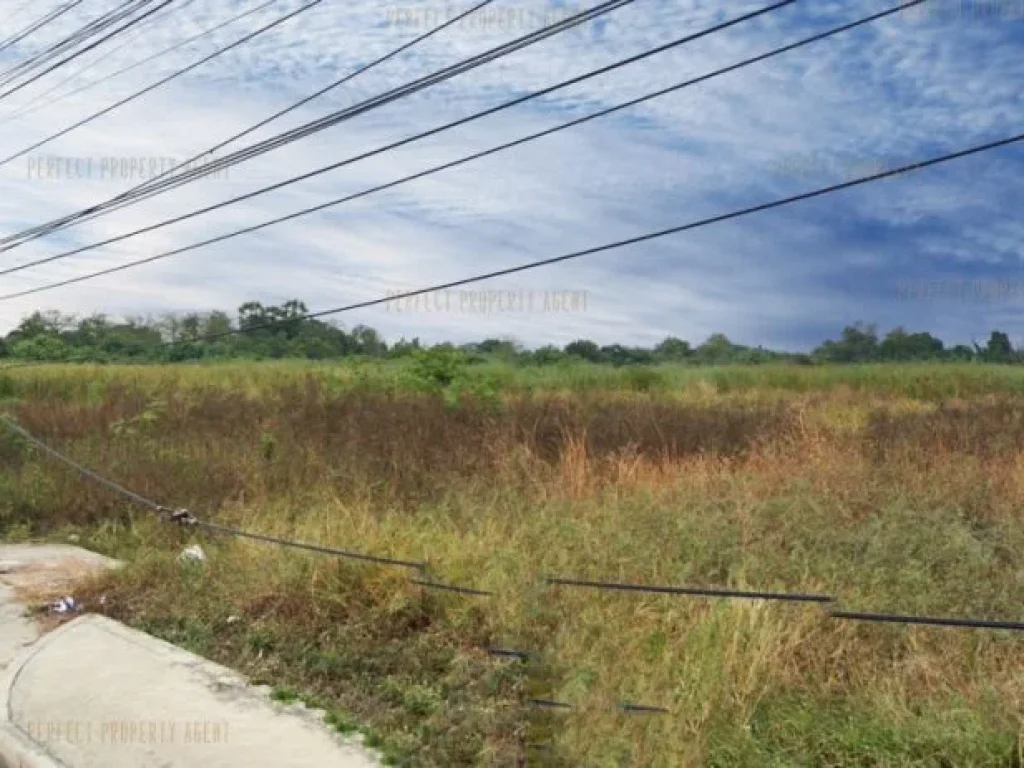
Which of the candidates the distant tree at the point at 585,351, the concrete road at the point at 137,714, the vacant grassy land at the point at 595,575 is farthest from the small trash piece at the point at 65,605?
the distant tree at the point at 585,351

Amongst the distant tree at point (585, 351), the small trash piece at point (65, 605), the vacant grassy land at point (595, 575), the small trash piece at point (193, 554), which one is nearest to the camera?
the vacant grassy land at point (595, 575)

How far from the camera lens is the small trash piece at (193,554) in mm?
6512

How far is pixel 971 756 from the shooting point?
316 cm

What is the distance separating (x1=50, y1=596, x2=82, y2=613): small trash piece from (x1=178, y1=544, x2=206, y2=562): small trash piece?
773 millimetres

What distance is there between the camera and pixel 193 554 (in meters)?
6.62

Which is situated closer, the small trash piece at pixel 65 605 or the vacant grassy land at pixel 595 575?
the vacant grassy land at pixel 595 575

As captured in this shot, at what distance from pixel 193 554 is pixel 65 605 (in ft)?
3.15

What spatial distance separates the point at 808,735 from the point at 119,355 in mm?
18857

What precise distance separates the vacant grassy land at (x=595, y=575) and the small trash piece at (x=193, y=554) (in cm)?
12

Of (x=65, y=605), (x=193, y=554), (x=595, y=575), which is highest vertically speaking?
(x=595, y=575)

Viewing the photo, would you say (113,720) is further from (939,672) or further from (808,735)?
(939,672)

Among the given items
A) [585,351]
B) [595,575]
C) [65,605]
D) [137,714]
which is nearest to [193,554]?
[65,605]

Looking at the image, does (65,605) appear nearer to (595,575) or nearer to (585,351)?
(595,575)

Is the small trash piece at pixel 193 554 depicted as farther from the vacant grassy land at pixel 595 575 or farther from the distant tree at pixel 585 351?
the distant tree at pixel 585 351
